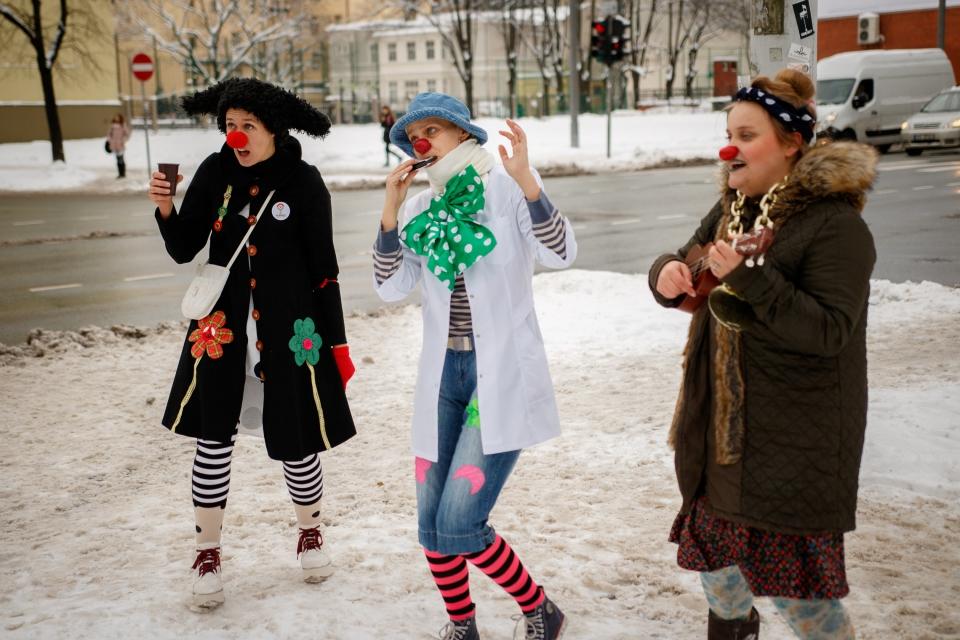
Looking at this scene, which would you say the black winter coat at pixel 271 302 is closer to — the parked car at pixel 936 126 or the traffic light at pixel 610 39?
the traffic light at pixel 610 39

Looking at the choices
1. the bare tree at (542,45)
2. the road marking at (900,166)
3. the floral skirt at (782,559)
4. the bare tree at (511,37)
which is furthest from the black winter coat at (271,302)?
the bare tree at (542,45)

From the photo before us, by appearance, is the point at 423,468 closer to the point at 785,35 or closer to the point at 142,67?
the point at 785,35

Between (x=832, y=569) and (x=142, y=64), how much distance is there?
87.4 feet

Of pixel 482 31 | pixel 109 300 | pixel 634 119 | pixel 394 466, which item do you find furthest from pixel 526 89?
pixel 394 466

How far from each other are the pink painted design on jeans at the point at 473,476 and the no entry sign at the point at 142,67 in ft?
82.3

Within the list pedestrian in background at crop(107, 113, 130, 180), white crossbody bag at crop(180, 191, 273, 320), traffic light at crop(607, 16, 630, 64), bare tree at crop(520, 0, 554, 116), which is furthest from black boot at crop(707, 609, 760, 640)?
bare tree at crop(520, 0, 554, 116)

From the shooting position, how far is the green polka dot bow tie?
3.22 m

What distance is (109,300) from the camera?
10.9 metres

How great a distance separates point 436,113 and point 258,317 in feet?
3.73

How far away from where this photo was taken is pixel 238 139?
388 centimetres

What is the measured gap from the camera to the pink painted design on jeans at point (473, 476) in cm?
318

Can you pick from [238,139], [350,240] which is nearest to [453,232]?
[238,139]

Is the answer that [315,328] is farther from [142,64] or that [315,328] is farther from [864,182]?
[142,64]

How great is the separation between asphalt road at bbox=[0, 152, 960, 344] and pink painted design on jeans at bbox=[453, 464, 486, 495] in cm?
703
